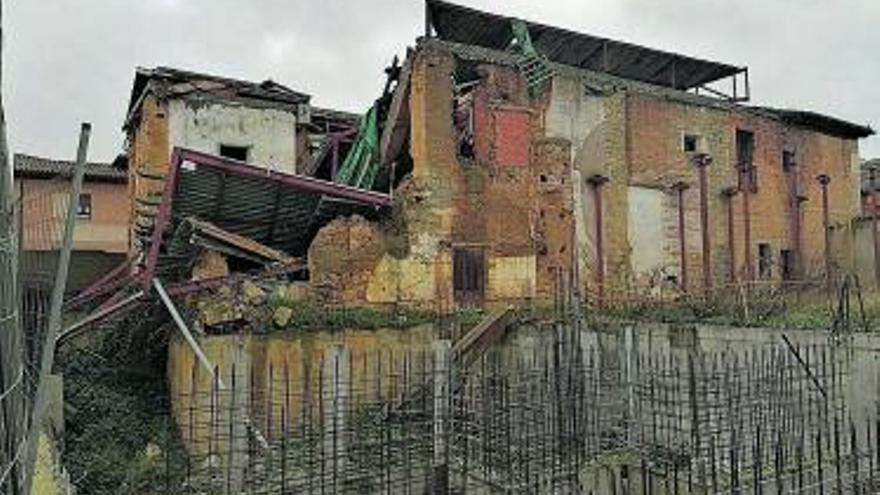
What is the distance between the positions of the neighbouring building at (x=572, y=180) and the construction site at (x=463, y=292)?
0.20 feet

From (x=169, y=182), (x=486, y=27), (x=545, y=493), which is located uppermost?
Answer: (x=486, y=27)

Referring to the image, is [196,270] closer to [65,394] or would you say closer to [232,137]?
[65,394]

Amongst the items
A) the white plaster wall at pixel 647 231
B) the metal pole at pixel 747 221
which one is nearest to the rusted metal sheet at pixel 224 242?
the white plaster wall at pixel 647 231

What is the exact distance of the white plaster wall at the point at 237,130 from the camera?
20.1 m

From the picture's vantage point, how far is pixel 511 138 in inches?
672

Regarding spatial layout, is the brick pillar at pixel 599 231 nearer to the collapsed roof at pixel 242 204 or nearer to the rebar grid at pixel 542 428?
the collapsed roof at pixel 242 204

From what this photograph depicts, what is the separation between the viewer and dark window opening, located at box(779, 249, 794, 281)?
70.7 ft

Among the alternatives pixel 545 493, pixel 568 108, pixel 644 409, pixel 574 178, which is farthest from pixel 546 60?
pixel 545 493

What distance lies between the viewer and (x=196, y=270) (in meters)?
13.7

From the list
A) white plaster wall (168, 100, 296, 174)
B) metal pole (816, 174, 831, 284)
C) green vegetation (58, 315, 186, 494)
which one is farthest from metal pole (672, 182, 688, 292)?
green vegetation (58, 315, 186, 494)

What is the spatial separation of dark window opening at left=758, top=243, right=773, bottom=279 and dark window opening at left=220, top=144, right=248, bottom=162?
44.3ft

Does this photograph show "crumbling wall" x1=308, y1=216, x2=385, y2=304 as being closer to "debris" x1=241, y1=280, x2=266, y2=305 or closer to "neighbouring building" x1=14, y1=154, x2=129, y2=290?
"debris" x1=241, y1=280, x2=266, y2=305

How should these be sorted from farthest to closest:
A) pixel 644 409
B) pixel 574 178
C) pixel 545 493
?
1. pixel 574 178
2. pixel 644 409
3. pixel 545 493

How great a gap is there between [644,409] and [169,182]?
27.7 feet
